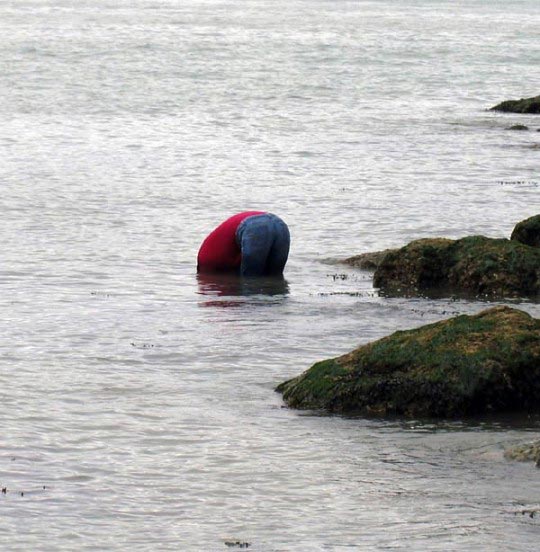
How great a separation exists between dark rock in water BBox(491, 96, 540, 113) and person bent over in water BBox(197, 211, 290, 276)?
27108 mm

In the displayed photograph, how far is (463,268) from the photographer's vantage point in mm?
17109

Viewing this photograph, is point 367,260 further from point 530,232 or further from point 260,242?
point 530,232

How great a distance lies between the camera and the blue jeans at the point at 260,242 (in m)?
18.1

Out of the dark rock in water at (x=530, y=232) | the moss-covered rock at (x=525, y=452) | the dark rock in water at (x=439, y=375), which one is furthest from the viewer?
the dark rock in water at (x=530, y=232)

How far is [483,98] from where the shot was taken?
163ft

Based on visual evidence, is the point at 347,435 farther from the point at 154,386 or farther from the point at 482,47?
the point at 482,47

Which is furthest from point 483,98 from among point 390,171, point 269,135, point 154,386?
point 154,386

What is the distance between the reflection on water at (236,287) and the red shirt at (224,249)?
193mm

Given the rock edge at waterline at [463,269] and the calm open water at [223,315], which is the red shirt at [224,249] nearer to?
the calm open water at [223,315]

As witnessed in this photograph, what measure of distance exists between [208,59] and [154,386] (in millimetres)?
53877

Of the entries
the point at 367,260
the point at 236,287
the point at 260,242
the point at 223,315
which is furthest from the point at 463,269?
the point at 223,315

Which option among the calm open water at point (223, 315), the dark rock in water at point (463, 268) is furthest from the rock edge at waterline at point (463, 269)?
the calm open water at point (223, 315)

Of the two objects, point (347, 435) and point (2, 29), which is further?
point (2, 29)

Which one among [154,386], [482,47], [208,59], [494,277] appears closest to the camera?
[154,386]
